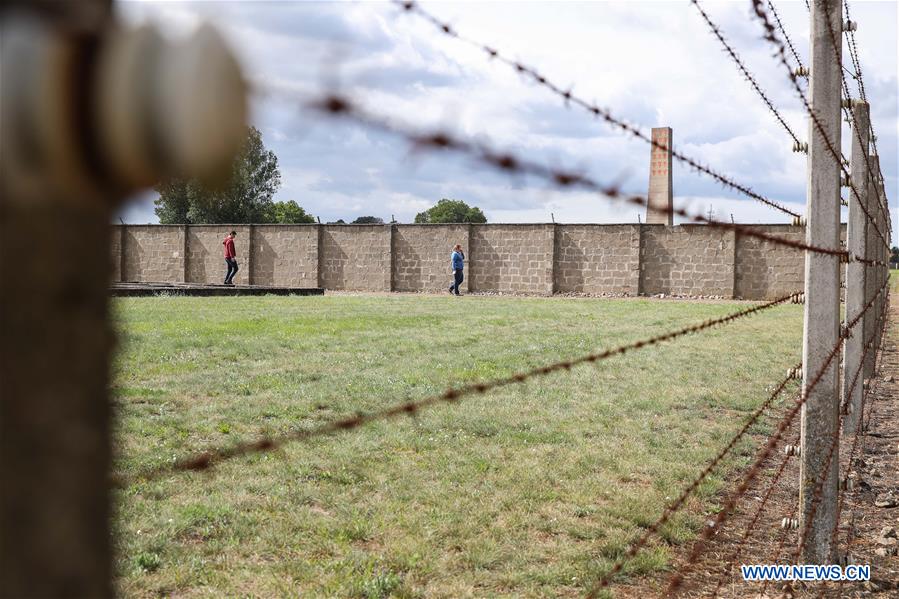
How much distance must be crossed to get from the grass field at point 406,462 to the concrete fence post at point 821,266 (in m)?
0.90

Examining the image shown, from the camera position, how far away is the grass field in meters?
3.76

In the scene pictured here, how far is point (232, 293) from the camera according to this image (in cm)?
2256

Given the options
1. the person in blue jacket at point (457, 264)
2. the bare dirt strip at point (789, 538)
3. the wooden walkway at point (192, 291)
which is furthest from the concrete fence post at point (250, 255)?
the bare dirt strip at point (789, 538)

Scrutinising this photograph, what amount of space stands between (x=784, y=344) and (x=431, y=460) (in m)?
9.23

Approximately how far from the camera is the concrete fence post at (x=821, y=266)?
12.5ft

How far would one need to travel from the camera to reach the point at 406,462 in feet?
17.7

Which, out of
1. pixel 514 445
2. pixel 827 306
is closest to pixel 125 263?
pixel 514 445

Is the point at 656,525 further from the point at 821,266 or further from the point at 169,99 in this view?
the point at 169,99

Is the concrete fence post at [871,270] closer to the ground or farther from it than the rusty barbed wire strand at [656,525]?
farther from it

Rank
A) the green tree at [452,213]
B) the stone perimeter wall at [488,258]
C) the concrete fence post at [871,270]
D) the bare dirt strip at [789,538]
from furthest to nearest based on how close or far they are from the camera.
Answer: the green tree at [452,213], the stone perimeter wall at [488,258], the concrete fence post at [871,270], the bare dirt strip at [789,538]

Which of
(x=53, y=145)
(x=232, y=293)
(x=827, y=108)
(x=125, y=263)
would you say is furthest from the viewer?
(x=125, y=263)

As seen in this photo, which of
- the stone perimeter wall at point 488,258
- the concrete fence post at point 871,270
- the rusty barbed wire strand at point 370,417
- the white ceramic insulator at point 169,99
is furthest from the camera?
the stone perimeter wall at point 488,258

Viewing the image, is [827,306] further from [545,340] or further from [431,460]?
[545,340]

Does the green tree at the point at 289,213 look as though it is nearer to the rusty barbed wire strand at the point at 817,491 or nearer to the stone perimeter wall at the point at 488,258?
the stone perimeter wall at the point at 488,258
